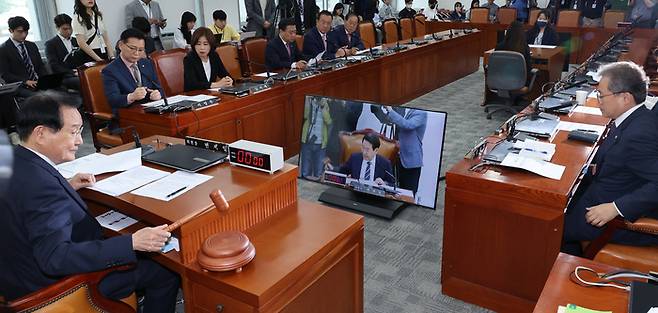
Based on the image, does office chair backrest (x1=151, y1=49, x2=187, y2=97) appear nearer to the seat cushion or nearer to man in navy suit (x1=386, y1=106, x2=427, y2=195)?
man in navy suit (x1=386, y1=106, x2=427, y2=195)

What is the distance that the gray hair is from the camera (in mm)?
2035

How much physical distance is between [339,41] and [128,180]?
4.21 metres

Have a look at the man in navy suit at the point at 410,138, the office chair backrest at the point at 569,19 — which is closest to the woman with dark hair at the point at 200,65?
the man in navy suit at the point at 410,138

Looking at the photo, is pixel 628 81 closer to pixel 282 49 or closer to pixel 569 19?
pixel 282 49

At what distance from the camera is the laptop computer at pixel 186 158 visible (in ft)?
6.11

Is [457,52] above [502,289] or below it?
above

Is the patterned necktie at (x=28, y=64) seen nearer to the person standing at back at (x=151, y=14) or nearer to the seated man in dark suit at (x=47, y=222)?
the person standing at back at (x=151, y=14)

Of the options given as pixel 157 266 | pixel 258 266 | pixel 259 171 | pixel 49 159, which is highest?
pixel 49 159

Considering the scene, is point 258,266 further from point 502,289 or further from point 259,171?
point 502,289

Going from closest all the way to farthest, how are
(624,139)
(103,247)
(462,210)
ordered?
(103,247)
(624,139)
(462,210)

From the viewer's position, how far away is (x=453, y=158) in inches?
160

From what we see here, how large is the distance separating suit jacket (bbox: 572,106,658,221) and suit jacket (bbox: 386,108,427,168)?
0.85 m

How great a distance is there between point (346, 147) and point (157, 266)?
4.56ft

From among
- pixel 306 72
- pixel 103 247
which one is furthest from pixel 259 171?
pixel 306 72
